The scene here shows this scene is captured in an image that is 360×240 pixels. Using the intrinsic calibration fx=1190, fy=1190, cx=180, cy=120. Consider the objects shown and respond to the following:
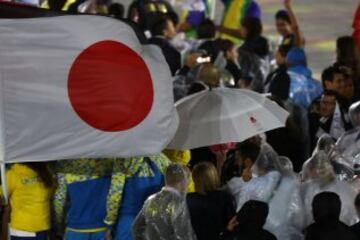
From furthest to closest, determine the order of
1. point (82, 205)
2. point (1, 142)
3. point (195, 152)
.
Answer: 1. point (195, 152)
2. point (82, 205)
3. point (1, 142)

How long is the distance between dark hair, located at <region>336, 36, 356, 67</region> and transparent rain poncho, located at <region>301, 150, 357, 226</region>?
3650mm

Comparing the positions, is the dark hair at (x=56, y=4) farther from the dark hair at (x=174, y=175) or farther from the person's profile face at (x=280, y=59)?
the dark hair at (x=174, y=175)

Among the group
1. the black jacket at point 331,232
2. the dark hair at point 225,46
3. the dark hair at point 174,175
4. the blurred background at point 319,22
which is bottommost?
the blurred background at point 319,22

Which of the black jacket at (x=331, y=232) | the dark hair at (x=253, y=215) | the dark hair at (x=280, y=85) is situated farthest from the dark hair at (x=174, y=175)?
the dark hair at (x=280, y=85)

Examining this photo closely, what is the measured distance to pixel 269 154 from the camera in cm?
909

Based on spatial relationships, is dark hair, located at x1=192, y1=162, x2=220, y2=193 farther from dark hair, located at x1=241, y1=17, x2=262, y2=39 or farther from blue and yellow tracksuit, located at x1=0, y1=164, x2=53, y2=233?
dark hair, located at x1=241, y1=17, x2=262, y2=39

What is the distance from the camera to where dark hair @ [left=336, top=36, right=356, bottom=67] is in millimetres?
12648

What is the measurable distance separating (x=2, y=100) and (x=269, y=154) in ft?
6.89

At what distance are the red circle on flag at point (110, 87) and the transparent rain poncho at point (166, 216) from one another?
22.8 inches

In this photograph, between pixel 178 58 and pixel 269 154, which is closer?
pixel 269 154

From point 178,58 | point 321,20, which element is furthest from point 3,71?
point 321,20

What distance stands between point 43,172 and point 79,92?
3.02 feet

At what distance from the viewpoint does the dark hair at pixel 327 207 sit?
8.18 m

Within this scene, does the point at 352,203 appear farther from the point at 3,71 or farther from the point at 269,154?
the point at 3,71
